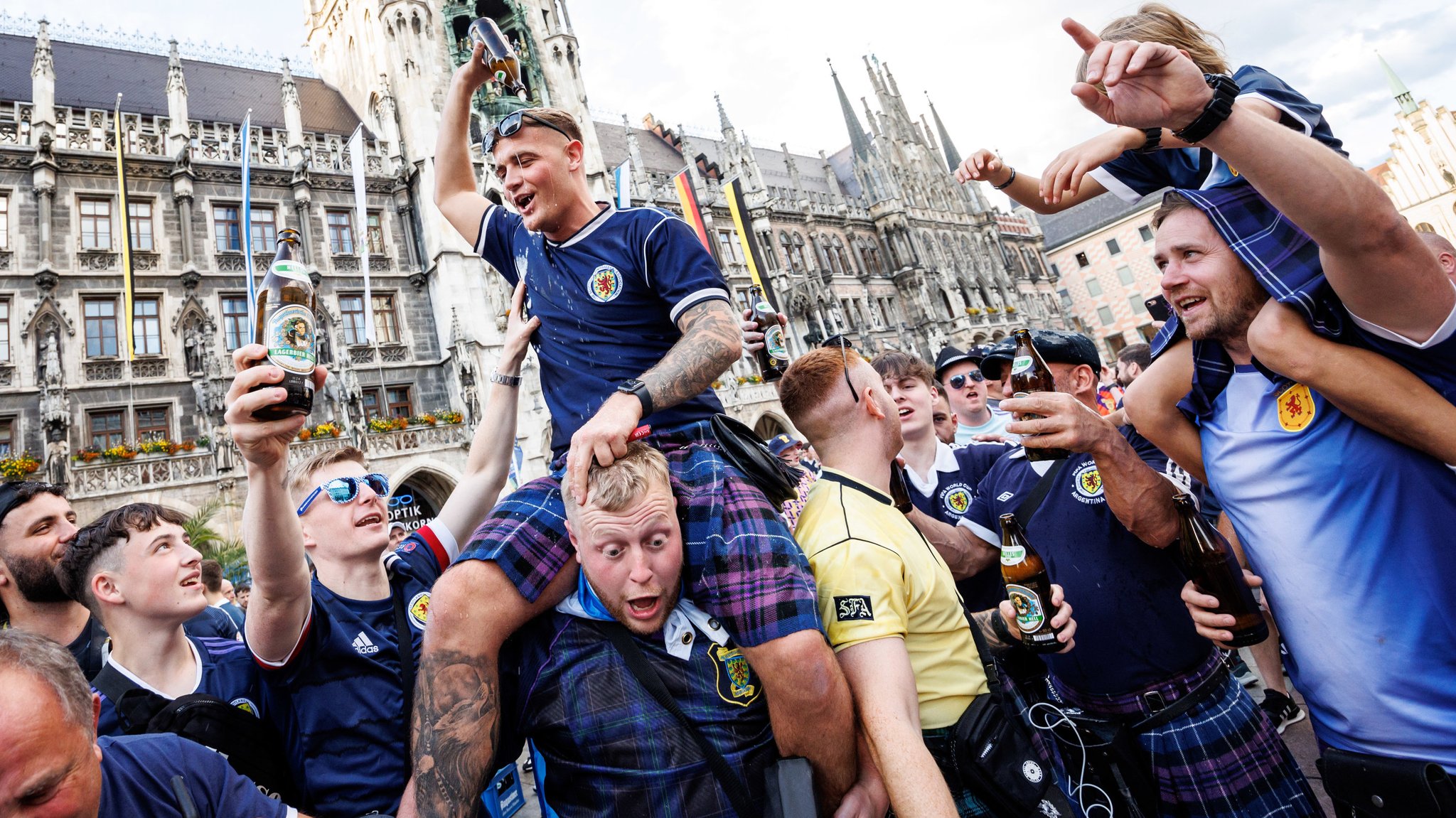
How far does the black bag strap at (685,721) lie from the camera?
2.11 metres

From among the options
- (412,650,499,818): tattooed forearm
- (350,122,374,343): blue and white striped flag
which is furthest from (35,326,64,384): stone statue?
(412,650,499,818): tattooed forearm

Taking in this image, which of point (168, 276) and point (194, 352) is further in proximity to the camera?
point (168, 276)

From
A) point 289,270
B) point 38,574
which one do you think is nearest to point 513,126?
point 289,270

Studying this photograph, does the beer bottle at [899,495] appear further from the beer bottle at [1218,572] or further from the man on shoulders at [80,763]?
the man on shoulders at [80,763]

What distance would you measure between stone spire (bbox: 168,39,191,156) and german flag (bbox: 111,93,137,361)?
1.14m

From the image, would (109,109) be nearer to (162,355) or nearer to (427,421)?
(162,355)

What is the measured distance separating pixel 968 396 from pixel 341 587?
5.21m

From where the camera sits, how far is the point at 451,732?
1.97 meters

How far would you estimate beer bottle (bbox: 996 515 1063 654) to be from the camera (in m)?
2.60

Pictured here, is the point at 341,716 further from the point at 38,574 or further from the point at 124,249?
the point at 124,249

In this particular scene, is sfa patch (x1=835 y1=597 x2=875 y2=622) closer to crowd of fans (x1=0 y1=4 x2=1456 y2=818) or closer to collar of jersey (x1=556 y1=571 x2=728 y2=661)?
crowd of fans (x1=0 y1=4 x2=1456 y2=818)

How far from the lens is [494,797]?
101 inches

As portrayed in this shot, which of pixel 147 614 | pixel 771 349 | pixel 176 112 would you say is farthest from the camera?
pixel 176 112

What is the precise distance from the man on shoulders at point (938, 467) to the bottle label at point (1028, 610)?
0.79 m
